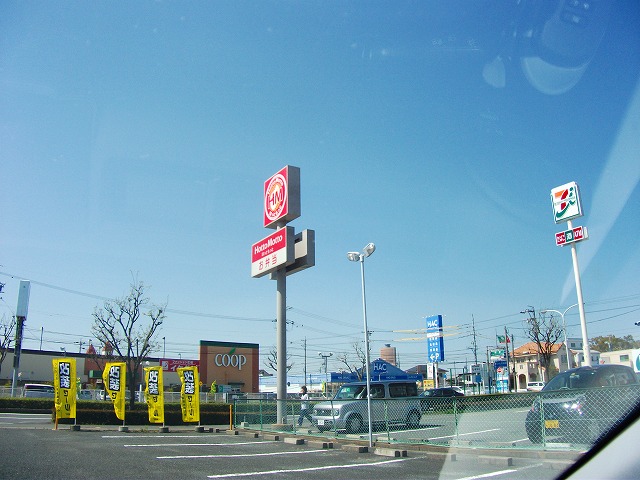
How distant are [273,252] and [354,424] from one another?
8411 mm

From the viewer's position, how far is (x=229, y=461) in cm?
1111

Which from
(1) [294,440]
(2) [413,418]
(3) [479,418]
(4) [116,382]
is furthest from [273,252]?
(3) [479,418]

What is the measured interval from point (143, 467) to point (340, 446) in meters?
5.62

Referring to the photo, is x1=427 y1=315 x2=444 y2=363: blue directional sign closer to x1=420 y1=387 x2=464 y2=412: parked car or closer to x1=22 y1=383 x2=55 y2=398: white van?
x1=420 y1=387 x2=464 y2=412: parked car

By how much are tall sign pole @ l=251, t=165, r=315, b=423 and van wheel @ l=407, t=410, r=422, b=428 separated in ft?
25.1

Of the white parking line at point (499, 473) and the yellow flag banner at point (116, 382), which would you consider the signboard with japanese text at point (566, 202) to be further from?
the yellow flag banner at point (116, 382)

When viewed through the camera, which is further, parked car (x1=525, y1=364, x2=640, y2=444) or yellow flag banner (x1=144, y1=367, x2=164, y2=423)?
yellow flag banner (x1=144, y1=367, x2=164, y2=423)

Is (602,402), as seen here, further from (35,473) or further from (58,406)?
(58,406)

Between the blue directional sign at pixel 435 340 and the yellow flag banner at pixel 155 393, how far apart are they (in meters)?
20.7

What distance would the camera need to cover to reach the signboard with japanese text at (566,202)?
66.4 feet

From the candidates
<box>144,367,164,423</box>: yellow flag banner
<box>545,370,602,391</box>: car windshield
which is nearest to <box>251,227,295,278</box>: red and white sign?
<box>144,367,164,423</box>: yellow flag banner

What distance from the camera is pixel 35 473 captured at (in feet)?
29.1

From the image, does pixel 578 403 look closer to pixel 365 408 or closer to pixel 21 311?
pixel 365 408

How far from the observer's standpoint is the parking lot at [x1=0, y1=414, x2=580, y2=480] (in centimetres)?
909
